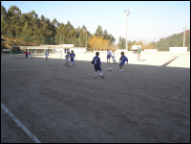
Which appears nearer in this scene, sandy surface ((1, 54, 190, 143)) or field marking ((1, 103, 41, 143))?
field marking ((1, 103, 41, 143))

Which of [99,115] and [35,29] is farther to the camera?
[35,29]

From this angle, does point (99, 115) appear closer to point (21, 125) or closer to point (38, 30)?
point (21, 125)

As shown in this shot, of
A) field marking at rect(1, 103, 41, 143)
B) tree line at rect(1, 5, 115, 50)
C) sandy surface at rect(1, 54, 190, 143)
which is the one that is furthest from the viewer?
tree line at rect(1, 5, 115, 50)

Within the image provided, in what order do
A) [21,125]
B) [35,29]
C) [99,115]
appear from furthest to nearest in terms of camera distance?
[35,29] < [99,115] < [21,125]

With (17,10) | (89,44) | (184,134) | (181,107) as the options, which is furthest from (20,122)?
(89,44)

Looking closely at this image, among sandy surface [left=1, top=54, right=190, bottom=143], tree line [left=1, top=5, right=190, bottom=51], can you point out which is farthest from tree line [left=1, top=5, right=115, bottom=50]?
sandy surface [left=1, top=54, right=190, bottom=143]

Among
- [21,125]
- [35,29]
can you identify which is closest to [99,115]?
[21,125]

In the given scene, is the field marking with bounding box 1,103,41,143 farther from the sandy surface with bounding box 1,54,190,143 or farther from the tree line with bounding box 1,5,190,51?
the tree line with bounding box 1,5,190,51

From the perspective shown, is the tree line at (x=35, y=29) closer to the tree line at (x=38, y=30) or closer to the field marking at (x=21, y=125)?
the tree line at (x=38, y=30)

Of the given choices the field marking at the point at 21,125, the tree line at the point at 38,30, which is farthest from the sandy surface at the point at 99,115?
the tree line at the point at 38,30

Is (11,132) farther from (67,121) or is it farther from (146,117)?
(146,117)

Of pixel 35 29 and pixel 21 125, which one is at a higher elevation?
pixel 35 29

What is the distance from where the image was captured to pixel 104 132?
3926 millimetres

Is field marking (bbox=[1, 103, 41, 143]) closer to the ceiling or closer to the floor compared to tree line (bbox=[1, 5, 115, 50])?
closer to the floor
